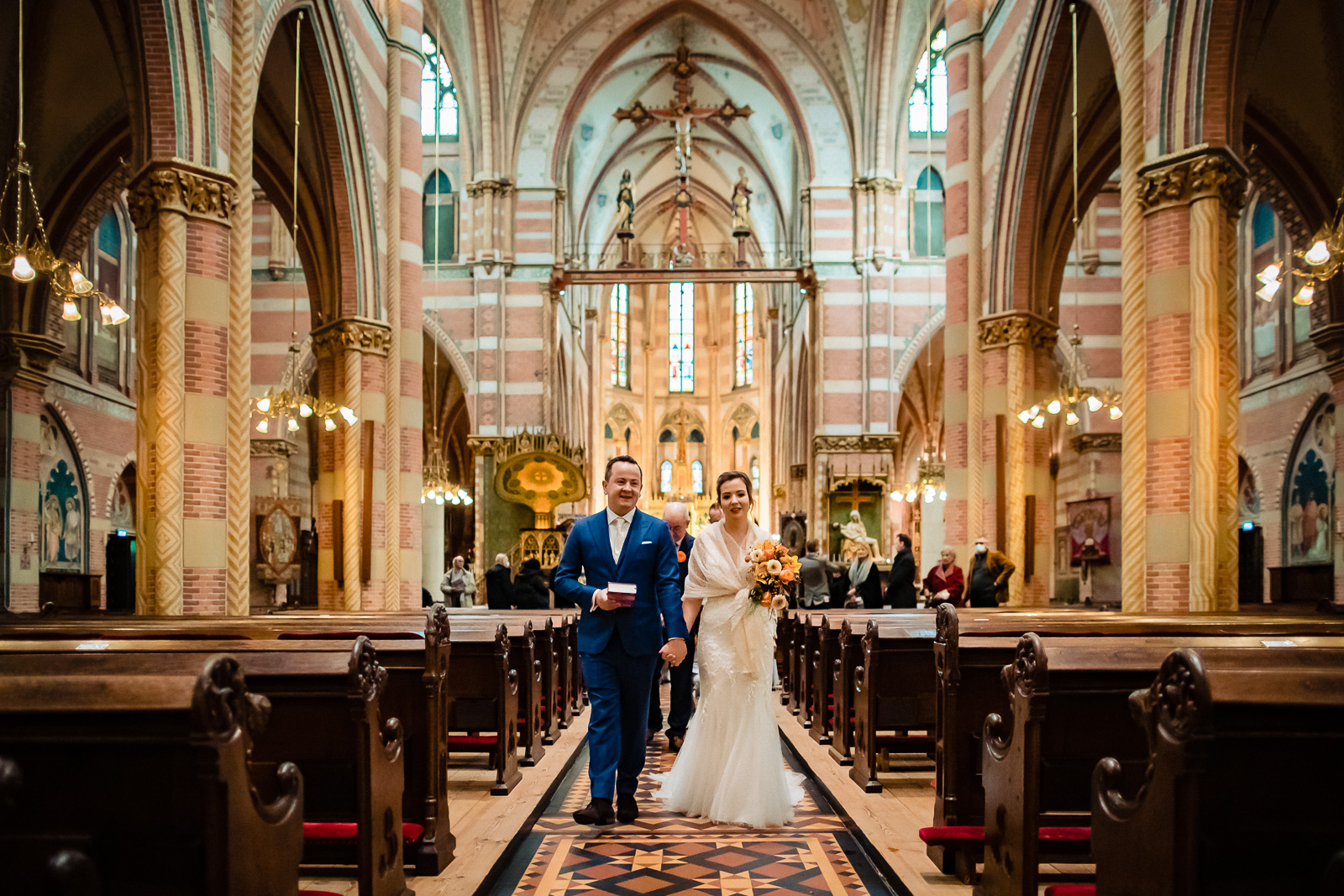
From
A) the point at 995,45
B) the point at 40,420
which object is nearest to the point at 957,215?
the point at 995,45

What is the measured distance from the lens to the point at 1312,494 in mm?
18672

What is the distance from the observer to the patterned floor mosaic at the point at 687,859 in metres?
4.56

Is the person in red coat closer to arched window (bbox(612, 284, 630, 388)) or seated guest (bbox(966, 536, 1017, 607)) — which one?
seated guest (bbox(966, 536, 1017, 607))

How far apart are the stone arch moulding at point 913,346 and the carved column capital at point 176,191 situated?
18477 mm

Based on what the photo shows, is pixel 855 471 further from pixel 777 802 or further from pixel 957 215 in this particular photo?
pixel 777 802

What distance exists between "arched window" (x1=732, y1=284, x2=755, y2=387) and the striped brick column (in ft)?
124

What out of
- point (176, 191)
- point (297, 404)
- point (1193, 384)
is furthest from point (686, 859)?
point (297, 404)

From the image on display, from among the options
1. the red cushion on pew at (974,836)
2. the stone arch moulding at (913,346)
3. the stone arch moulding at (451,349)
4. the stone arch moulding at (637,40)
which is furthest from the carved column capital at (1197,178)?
the stone arch moulding at (451,349)

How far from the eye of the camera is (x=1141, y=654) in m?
3.99

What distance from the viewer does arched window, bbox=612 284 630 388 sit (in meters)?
47.8

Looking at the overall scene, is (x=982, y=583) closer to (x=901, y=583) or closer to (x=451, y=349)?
(x=901, y=583)

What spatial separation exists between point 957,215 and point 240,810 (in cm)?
1619

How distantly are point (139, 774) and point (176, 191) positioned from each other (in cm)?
843

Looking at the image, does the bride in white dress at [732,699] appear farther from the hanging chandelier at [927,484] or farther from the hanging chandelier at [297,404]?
the hanging chandelier at [927,484]
